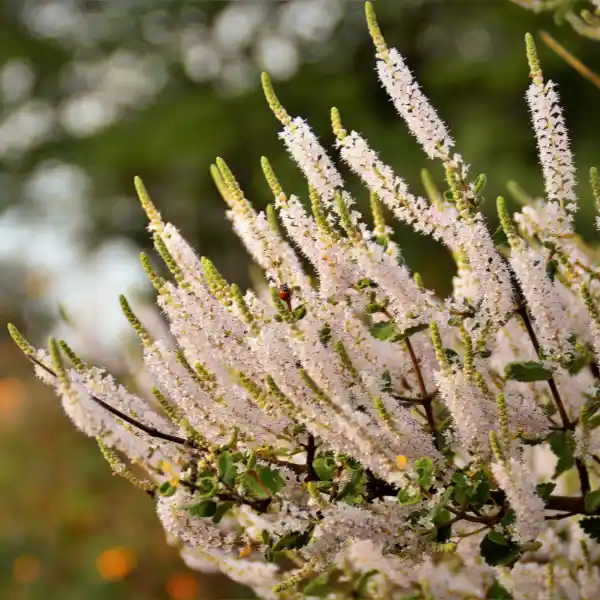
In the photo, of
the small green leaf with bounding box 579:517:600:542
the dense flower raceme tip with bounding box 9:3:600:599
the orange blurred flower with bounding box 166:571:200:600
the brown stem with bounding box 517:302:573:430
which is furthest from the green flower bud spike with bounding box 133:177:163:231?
the orange blurred flower with bounding box 166:571:200:600

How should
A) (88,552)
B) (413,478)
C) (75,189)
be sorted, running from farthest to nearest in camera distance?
(75,189) < (88,552) < (413,478)

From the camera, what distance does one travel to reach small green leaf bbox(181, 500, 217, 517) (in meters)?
1.14

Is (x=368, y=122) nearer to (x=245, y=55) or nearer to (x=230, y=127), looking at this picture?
(x=230, y=127)

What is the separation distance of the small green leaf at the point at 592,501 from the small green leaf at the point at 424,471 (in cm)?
25

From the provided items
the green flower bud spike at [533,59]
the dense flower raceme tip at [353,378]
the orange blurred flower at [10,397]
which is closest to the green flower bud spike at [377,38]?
the dense flower raceme tip at [353,378]

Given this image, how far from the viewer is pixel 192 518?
1.24 meters

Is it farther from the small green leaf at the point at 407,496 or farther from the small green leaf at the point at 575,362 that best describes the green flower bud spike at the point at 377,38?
the small green leaf at the point at 407,496

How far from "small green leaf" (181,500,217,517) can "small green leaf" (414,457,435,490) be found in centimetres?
30

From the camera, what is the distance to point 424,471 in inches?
46.0

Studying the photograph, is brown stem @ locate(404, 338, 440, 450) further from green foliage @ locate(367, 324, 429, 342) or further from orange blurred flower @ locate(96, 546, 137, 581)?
orange blurred flower @ locate(96, 546, 137, 581)

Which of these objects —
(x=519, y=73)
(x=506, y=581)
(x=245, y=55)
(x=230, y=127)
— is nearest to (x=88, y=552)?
(x=506, y=581)

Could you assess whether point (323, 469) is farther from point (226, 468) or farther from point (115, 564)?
point (115, 564)

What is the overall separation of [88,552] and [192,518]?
4312mm

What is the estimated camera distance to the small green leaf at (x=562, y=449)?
3.92 ft
